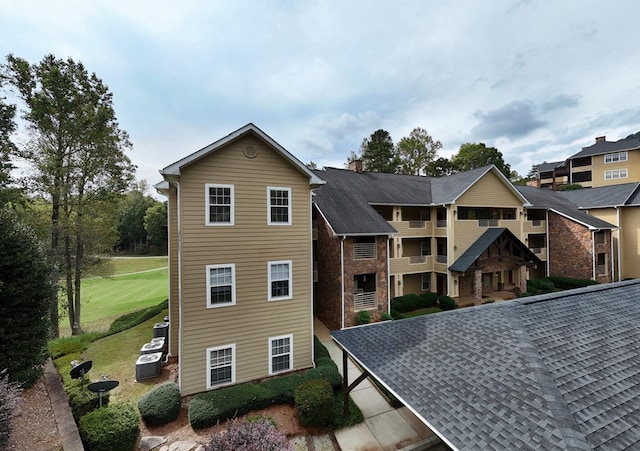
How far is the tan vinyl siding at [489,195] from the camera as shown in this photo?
69.8 ft

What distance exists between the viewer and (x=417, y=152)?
A: 4438 cm

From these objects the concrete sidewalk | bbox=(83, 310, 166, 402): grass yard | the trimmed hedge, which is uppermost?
the trimmed hedge

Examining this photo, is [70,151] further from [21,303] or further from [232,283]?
[232,283]

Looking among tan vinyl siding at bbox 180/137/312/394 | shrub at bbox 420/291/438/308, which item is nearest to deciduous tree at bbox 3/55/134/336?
tan vinyl siding at bbox 180/137/312/394

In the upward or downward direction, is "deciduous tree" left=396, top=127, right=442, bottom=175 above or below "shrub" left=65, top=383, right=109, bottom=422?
above

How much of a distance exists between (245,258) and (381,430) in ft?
24.2

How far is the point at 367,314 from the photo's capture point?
51.3ft

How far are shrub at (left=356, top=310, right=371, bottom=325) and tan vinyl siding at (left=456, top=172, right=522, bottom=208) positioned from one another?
444 inches

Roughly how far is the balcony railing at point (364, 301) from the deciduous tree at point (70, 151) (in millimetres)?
15810

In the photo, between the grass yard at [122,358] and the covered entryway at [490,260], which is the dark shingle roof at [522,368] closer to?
the grass yard at [122,358]

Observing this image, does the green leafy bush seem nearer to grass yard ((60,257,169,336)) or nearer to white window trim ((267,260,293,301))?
white window trim ((267,260,293,301))

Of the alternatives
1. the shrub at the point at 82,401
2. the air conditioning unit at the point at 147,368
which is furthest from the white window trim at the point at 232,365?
the shrub at the point at 82,401

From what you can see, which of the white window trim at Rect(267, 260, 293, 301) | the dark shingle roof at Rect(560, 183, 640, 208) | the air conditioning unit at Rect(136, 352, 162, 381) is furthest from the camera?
the dark shingle roof at Rect(560, 183, 640, 208)

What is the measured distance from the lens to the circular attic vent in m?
10.9
